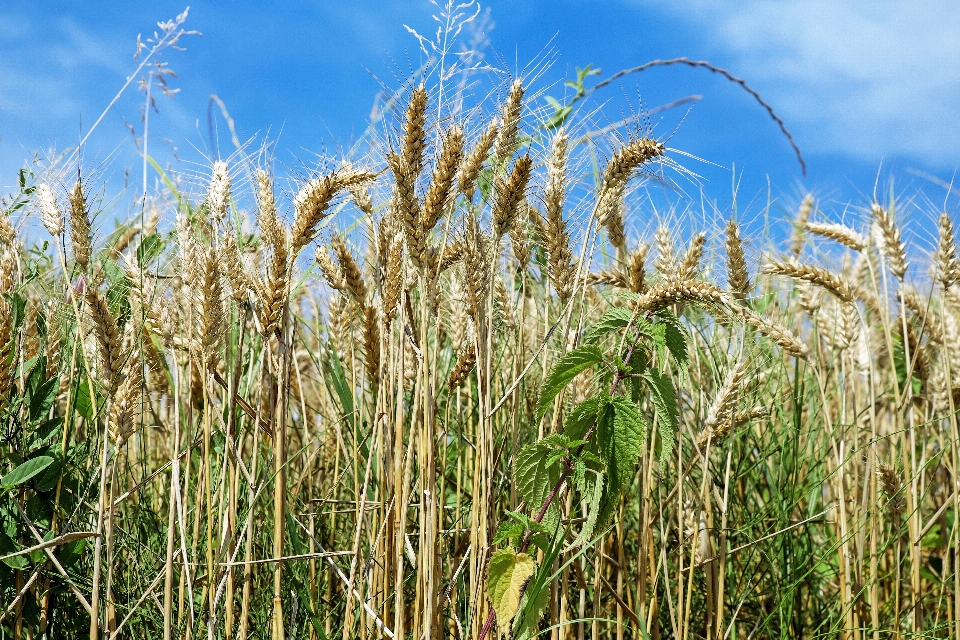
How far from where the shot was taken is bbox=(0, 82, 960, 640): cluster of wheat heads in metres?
1.39

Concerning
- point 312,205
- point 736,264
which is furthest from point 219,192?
point 736,264

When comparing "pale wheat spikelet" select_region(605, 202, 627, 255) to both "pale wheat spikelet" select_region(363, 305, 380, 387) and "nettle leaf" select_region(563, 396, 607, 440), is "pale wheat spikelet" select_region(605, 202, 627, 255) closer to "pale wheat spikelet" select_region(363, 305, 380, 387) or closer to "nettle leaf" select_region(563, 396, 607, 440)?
"pale wheat spikelet" select_region(363, 305, 380, 387)

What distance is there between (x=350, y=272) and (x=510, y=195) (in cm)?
39

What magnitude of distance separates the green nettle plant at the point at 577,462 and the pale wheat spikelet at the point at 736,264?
61 centimetres

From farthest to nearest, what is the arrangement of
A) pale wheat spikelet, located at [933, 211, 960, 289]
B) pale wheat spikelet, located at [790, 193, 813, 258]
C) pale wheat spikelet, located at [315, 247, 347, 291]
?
pale wheat spikelet, located at [790, 193, 813, 258]
pale wheat spikelet, located at [933, 211, 960, 289]
pale wheat spikelet, located at [315, 247, 347, 291]

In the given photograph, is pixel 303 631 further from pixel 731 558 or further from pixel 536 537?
pixel 731 558

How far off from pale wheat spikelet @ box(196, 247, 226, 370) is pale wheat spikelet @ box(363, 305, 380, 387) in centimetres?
32

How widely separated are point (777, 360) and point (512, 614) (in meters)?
1.63

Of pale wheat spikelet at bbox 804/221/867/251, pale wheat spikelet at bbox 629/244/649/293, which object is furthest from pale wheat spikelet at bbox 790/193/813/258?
pale wheat spikelet at bbox 629/244/649/293

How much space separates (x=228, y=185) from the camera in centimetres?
162

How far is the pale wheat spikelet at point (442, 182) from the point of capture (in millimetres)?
1396

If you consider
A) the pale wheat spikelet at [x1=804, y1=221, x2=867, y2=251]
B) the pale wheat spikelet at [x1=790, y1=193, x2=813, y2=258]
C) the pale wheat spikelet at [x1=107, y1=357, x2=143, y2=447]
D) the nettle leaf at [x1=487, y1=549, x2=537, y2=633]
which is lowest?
the nettle leaf at [x1=487, y1=549, x2=537, y2=633]

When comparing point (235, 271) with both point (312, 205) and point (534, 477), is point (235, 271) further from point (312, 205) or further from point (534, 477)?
point (534, 477)

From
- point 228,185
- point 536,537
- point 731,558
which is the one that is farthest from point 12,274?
point 731,558
